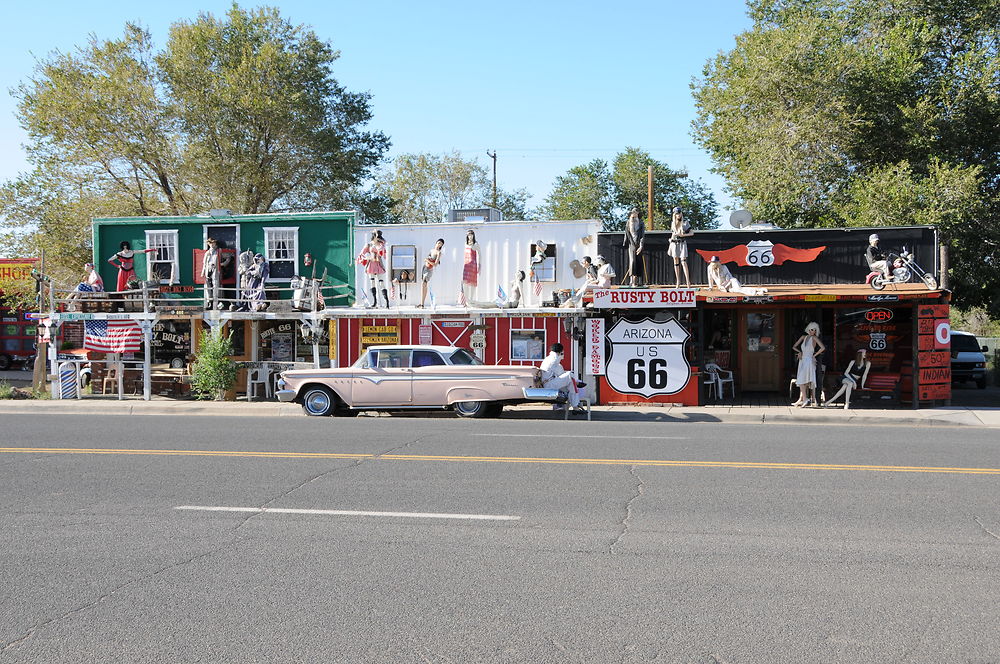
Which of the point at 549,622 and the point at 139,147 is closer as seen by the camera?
the point at 549,622

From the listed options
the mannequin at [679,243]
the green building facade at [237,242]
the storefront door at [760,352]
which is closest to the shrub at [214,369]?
the green building facade at [237,242]

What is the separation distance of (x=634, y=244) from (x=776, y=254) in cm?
336

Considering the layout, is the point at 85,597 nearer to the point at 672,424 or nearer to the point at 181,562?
the point at 181,562

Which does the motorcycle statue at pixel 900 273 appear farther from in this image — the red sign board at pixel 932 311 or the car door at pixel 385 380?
the car door at pixel 385 380

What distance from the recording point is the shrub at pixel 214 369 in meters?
21.1

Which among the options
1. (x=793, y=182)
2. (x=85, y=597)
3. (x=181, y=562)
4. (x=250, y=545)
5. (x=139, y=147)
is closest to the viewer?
(x=85, y=597)

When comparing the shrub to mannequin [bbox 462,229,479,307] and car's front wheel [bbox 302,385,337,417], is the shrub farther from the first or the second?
mannequin [bbox 462,229,479,307]

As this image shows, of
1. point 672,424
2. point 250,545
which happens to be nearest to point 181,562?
point 250,545

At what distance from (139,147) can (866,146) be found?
85.1 ft

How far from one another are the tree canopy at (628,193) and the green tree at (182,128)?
2245 cm

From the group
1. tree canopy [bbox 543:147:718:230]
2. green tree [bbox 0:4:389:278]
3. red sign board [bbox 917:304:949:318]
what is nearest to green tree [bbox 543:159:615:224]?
tree canopy [bbox 543:147:718:230]

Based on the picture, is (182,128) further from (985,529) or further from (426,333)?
→ (985,529)

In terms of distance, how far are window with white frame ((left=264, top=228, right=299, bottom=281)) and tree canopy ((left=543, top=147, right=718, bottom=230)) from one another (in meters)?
32.8

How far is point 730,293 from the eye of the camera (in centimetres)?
1898
